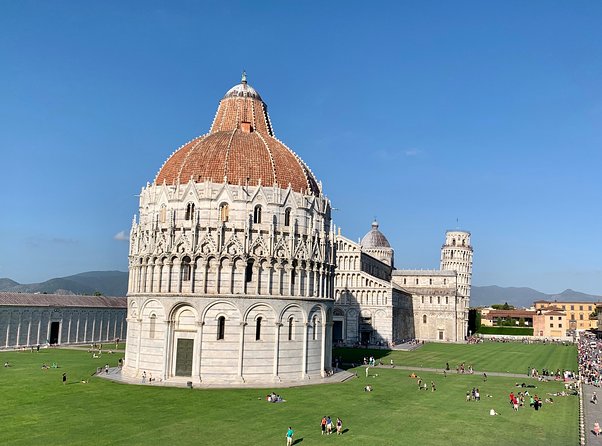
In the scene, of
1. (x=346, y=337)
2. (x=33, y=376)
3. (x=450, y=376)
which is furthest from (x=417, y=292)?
(x=33, y=376)

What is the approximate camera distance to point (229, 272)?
51906 mm

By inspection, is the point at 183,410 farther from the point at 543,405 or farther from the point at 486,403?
the point at 543,405

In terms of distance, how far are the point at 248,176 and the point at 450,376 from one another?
96.9 feet

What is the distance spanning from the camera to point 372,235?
150 m

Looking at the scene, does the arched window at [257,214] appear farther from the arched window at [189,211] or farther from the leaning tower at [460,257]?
the leaning tower at [460,257]

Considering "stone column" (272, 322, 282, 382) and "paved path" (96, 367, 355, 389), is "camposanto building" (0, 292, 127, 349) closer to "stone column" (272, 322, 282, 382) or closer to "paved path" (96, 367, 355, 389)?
"paved path" (96, 367, 355, 389)

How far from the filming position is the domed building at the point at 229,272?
51.4 meters

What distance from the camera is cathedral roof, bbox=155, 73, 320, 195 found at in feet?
185

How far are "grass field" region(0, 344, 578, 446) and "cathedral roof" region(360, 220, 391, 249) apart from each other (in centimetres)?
9198

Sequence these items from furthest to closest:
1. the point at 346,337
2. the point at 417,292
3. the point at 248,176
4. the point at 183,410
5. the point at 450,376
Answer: the point at 417,292, the point at 346,337, the point at 450,376, the point at 248,176, the point at 183,410

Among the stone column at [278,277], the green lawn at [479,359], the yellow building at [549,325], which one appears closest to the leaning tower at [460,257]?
the yellow building at [549,325]

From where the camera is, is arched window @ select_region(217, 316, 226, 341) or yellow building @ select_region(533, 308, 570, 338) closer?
arched window @ select_region(217, 316, 226, 341)

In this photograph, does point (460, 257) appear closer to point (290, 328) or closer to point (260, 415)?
point (290, 328)

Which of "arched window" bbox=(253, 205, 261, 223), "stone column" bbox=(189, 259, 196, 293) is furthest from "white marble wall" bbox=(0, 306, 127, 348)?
"arched window" bbox=(253, 205, 261, 223)
